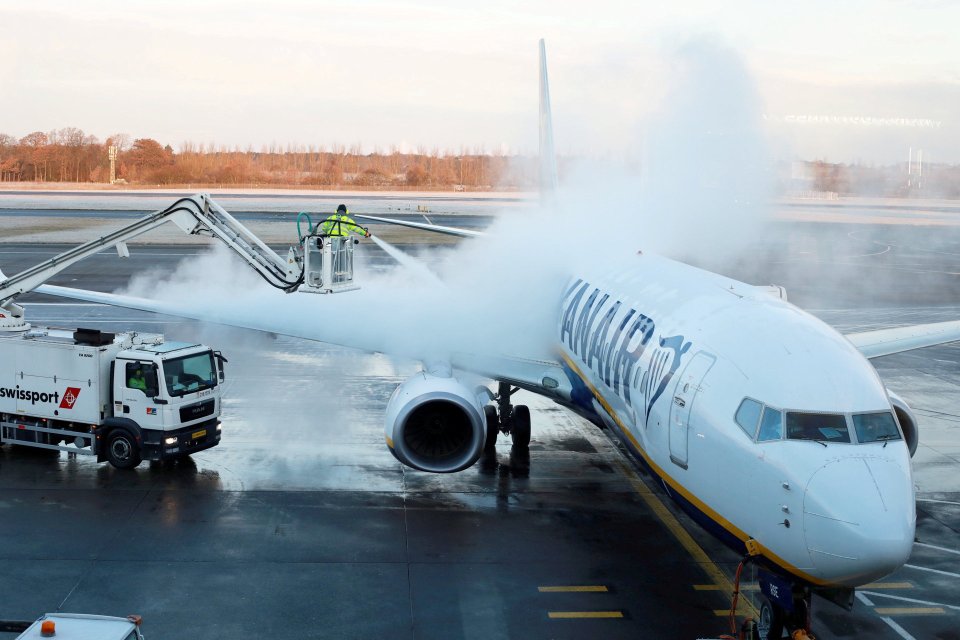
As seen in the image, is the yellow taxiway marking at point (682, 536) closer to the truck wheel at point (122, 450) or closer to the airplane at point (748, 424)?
the airplane at point (748, 424)

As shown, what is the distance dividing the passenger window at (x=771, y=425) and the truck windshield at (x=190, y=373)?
12043mm

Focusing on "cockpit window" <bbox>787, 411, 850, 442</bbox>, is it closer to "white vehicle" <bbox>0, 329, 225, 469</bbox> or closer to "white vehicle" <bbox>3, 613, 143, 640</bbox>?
"white vehicle" <bbox>3, 613, 143, 640</bbox>

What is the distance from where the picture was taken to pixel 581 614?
13.2 m

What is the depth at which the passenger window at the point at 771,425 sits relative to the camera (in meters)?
10.6

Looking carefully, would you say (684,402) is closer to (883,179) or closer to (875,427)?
(875,427)

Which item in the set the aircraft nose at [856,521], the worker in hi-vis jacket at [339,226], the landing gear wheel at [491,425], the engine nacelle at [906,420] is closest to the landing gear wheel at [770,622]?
the aircraft nose at [856,521]

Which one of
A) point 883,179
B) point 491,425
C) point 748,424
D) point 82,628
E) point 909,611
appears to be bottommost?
point 909,611

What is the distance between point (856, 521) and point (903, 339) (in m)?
10.6

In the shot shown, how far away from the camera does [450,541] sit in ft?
51.9

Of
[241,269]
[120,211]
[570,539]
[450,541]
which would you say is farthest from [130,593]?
[120,211]

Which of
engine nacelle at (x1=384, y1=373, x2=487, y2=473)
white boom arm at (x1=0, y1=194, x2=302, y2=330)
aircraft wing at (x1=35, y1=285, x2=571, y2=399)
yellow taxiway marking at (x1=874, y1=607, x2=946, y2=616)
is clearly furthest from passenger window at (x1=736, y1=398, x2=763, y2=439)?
white boom arm at (x1=0, y1=194, x2=302, y2=330)

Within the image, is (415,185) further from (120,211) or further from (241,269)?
(241,269)

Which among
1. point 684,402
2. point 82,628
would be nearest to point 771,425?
point 684,402

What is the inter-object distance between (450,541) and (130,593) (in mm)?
4873
